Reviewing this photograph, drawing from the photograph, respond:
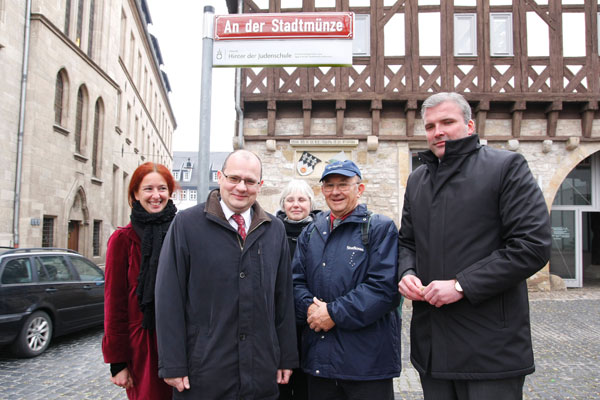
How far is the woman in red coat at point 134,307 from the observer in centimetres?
238

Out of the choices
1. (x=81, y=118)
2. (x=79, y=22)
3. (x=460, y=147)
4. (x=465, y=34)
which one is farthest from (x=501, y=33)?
(x=79, y=22)

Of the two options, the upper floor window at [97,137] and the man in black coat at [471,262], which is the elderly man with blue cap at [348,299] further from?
the upper floor window at [97,137]

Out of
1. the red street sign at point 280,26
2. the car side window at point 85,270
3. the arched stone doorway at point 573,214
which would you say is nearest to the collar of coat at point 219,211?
the red street sign at point 280,26

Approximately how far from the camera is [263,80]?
34.6ft

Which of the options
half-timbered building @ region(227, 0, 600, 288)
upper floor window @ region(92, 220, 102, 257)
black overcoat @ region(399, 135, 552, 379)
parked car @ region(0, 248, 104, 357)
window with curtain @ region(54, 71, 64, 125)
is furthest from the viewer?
upper floor window @ region(92, 220, 102, 257)

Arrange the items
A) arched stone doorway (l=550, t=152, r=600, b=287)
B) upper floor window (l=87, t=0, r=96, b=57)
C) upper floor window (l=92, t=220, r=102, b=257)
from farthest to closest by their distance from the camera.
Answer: upper floor window (l=92, t=220, r=102, b=257) → upper floor window (l=87, t=0, r=96, b=57) → arched stone doorway (l=550, t=152, r=600, b=287)

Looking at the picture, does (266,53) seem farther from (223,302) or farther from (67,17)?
(67,17)

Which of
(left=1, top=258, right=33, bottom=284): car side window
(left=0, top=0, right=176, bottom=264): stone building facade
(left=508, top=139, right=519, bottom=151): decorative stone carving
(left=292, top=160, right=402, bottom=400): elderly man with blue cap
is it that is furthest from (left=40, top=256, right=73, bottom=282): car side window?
(left=508, top=139, right=519, bottom=151): decorative stone carving

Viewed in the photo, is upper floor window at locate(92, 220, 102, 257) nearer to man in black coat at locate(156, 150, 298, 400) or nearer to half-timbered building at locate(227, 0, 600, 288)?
half-timbered building at locate(227, 0, 600, 288)

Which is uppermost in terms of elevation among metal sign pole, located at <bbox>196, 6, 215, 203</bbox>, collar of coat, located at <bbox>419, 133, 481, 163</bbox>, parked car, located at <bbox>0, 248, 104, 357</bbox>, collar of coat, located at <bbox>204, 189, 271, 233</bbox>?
metal sign pole, located at <bbox>196, 6, 215, 203</bbox>

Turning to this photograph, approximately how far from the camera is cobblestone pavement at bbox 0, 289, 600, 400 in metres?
4.50

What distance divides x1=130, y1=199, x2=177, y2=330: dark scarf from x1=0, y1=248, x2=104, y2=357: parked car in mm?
4238

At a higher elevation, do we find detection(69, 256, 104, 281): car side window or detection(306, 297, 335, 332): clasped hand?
detection(306, 297, 335, 332): clasped hand

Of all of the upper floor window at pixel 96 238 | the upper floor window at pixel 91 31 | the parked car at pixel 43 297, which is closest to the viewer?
the parked car at pixel 43 297
